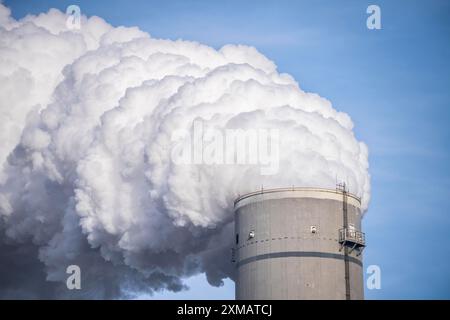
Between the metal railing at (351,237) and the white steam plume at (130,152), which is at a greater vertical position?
the white steam plume at (130,152)

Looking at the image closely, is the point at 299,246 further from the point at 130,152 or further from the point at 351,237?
the point at 130,152

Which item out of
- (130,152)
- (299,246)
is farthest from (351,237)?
(130,152)

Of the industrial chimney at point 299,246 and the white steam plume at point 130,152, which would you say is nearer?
the industrial chimney at point 299,246

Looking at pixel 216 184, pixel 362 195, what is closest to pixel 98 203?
pixel 216 184
